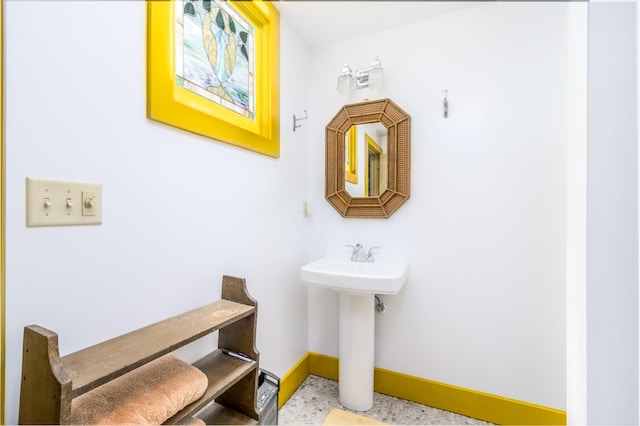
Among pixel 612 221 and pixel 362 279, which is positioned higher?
pixel 612 221

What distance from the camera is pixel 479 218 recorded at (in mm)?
1286

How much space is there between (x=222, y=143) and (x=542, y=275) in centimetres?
144

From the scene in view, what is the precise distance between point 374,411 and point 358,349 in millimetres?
317

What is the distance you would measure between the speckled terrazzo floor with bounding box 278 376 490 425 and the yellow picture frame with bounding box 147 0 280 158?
1.23m

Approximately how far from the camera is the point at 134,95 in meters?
0.70

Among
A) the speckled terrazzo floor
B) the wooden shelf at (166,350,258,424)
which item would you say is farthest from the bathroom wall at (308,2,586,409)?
the wooden shelf at (166,350,258,424)

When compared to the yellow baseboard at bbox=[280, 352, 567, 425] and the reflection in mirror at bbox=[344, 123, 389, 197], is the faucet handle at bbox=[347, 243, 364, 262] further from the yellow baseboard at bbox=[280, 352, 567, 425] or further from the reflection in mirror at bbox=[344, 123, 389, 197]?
the yellow baseboard at bbox=[280, 352, 567, 425]

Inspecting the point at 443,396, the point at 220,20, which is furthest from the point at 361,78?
the point at 443,396

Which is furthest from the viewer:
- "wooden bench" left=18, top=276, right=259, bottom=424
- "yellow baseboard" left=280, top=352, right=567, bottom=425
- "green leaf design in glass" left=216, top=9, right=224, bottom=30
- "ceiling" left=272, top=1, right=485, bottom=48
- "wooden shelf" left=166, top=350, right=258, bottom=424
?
"yellow baseboard" left=280, top=352, right=567, bottom=425

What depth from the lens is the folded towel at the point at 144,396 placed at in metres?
0.56

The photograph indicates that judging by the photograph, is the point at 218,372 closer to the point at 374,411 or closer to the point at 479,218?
the point at 374,411

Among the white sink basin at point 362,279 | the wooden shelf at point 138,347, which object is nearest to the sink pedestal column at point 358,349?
the white sink basin at point 362,279

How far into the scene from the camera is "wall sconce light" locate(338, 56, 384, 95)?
4.30 feet

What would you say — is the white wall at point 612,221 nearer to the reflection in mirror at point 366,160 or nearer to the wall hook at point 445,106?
the wall hook at point 445,106
